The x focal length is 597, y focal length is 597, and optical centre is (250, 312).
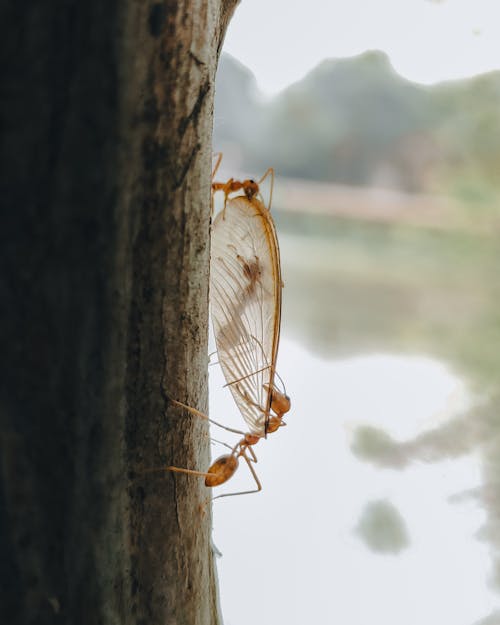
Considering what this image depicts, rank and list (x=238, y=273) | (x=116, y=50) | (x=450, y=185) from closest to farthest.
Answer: (x=116, y=50)
(x=238, y=273)
(x=450, y=185)

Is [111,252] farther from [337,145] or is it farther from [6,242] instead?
[337,145]

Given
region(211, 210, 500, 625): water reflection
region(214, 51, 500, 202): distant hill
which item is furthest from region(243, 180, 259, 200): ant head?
region(214, 51, 500, 202): distant hill

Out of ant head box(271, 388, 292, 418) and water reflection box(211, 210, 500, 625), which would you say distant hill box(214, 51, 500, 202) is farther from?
ant head box(271, 388, 292, 418)

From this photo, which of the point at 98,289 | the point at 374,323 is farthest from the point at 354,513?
the point at 98,289

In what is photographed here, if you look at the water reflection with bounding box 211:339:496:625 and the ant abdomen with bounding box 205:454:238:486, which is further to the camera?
the water reflection with bounding box 211:339:496:625

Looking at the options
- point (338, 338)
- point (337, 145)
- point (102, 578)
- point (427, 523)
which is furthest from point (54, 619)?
point (337, 145)

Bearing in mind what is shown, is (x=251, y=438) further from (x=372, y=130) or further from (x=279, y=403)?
(x=372, y=130)

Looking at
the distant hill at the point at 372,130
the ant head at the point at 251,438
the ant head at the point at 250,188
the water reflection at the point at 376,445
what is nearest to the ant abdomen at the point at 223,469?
the ant head at the point at 251,438

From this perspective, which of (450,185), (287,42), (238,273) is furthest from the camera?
(450,185)
